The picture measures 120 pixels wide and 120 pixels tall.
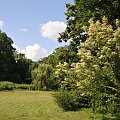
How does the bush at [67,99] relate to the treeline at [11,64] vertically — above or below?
below

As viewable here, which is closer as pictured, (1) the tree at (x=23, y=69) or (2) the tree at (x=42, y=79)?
(2) the tree at (x=42, y=79)

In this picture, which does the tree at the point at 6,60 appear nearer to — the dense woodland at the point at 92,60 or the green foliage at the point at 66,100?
the dense woodland at the point at 92,60

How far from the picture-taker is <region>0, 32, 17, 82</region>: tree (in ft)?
279

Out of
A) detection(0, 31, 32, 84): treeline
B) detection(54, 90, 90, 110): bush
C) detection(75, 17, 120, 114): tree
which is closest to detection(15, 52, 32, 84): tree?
detection(0, 31, 32, 84): treeline

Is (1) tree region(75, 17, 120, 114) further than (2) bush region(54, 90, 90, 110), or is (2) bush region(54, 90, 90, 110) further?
(2) bush region(54, 90, 90, 110)

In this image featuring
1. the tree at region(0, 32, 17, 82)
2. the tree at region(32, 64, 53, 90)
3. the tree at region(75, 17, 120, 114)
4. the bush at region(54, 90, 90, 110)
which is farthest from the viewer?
the tree at region(0, 32, 17, 82)

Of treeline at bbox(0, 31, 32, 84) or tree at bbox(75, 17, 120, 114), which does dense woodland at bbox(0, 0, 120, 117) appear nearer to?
tree at bbox(75, 17, 120, 114)

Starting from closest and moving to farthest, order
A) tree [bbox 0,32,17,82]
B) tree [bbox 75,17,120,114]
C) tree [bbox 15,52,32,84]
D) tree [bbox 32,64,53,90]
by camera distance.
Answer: tree [bbox 75,17,120,114] → tree [bbox 32,64,53,90] → tree [bbox 0,32,17,82] → tree [bbox 15,52,32,84]

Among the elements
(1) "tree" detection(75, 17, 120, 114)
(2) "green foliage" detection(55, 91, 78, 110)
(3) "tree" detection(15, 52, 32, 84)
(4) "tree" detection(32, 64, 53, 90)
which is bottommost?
(2) "green foliage" detection(55, 91, 78, 110)

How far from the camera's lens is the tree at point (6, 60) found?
279ft

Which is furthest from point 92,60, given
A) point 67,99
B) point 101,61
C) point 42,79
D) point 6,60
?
point 6,60

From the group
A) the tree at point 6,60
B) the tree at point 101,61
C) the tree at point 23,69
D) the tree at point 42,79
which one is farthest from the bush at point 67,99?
the tree at point 23,69

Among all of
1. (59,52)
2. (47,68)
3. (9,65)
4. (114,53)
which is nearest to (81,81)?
(114,53)

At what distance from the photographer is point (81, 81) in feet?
42.5
